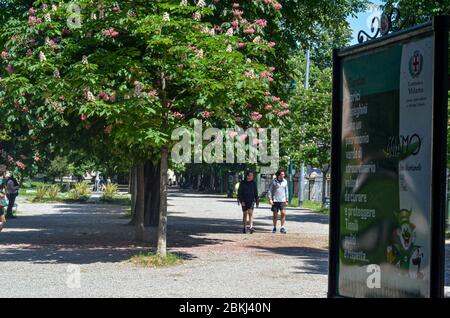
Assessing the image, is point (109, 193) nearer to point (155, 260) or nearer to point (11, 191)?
point (11, 191)

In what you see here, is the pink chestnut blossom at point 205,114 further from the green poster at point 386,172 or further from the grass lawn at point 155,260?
the green poster at point 386,172

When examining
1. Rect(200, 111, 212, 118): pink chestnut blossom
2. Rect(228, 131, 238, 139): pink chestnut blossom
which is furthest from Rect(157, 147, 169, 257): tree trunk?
Rect(228, 131, 238, 139): pink chestnut blossom

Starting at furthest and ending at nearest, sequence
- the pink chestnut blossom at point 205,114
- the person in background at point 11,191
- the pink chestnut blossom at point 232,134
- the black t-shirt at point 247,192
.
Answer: the person in background at point 11,191 → the black t-shirt at point 247,192 → the pink chestnut blossom at point 232,134 → the pink chestnut blossom at point 205,114

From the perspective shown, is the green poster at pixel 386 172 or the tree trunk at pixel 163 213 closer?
the green poster at pixel 386 172

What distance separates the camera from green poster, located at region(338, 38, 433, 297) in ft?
17.3

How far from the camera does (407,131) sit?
543 centimetres

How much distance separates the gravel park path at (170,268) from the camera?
35.1 feet

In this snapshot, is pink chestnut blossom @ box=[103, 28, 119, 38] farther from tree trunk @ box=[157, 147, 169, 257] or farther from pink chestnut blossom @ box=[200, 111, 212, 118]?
tree trunk @ box=[157, 147, 169, 257]

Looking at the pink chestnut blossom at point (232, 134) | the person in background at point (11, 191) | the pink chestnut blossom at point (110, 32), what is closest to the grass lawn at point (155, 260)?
the pink chestnut blossom at point (232, 134)

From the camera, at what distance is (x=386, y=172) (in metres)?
5.77

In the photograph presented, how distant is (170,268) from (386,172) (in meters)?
8.23

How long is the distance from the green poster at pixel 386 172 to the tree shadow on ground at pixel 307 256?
688 centimetres

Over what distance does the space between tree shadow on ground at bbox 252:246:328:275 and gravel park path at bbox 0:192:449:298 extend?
2 centimetres
